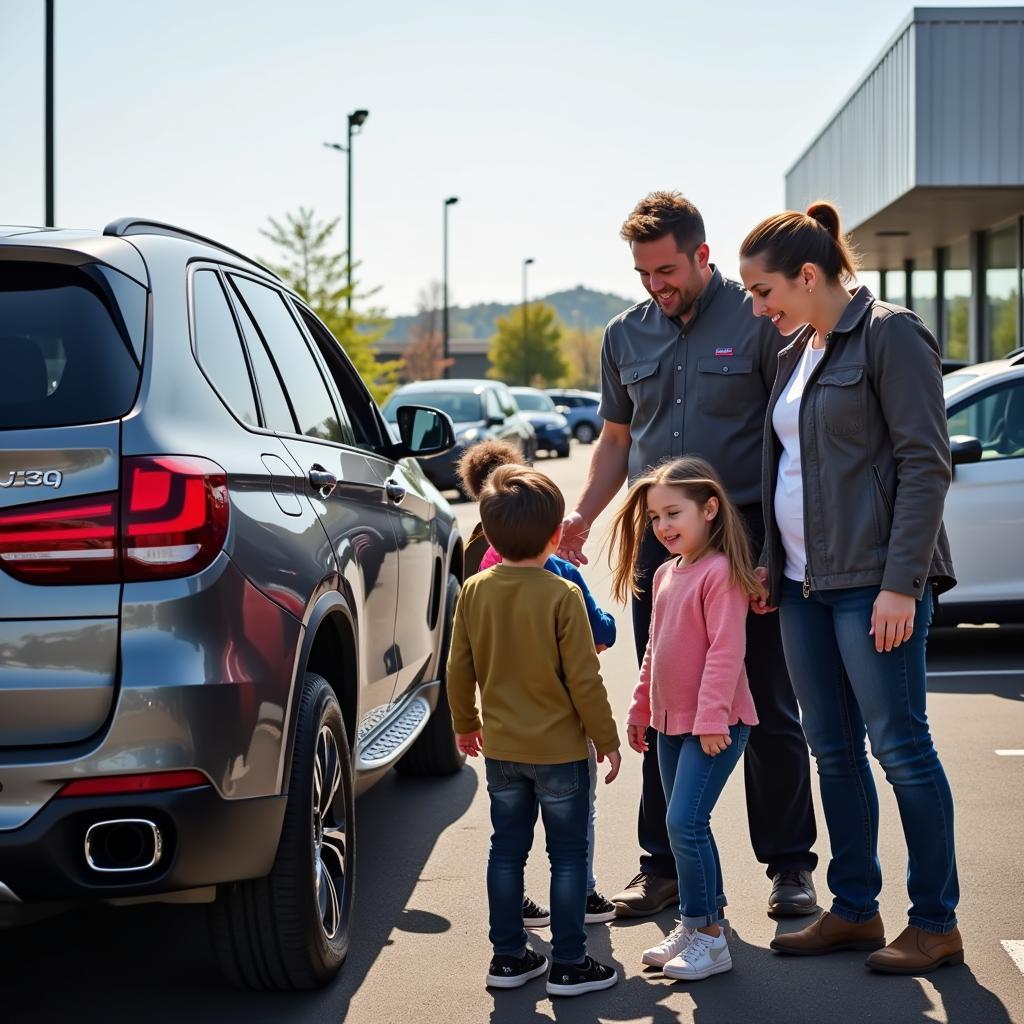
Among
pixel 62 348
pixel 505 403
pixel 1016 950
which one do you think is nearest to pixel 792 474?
pixel 1016 950

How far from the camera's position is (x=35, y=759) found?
3.03 meters

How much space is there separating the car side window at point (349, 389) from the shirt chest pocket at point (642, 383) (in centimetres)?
106

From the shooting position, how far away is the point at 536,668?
3869 millimetres

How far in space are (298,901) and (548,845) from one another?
2.40 ft

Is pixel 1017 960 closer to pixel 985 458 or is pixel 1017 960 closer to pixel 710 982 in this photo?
pixel 710 982

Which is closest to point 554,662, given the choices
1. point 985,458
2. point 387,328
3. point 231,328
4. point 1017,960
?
point 231,328

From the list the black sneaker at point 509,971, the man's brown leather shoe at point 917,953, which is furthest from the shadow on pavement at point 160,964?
the man's brown leather shoe at point 917,953

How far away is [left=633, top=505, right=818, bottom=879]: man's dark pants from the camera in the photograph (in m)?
4.64

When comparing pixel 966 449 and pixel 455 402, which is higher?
pixel 455 402

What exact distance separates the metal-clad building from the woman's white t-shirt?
14.2 metres

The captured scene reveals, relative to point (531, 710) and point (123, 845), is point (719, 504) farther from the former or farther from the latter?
point (123, 845)

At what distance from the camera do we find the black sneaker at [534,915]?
448cm

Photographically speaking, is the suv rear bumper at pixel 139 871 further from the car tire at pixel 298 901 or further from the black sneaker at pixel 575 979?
the black sneaker at pixel 575 979

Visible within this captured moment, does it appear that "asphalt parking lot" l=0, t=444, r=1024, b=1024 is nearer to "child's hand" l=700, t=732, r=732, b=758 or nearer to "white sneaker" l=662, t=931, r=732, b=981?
"white sneaker" l=662, t=931, r=732, b=981
